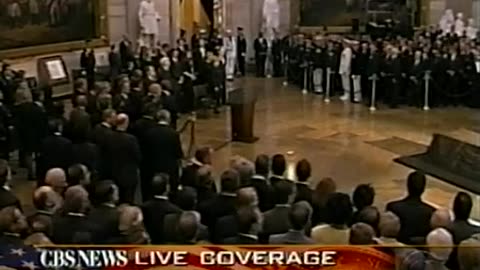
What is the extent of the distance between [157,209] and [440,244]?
2387 millimetres

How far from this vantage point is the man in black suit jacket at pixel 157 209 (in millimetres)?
7508

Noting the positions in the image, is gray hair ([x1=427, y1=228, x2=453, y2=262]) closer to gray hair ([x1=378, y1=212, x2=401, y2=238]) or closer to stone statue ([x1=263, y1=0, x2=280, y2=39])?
gray hair ([x1=378, y1=212, x2=401, y2=238])

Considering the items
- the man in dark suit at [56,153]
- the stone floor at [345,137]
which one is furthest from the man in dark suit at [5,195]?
the stone floor at [345,137]

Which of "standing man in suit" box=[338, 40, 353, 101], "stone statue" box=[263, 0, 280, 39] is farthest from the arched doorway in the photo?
"standing man in suit" box=[338, 40, 353, 101]

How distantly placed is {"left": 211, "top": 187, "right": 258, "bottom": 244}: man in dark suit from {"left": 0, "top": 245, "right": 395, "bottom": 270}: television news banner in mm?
773

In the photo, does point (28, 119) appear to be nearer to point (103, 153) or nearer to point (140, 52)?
point (103, 153)

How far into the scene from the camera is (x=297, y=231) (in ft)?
22.1

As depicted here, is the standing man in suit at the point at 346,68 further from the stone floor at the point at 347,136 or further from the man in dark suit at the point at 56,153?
the man in dark suit at the point at 56,153

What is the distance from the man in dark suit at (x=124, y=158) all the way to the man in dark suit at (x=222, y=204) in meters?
2.32

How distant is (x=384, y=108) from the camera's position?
776 inches

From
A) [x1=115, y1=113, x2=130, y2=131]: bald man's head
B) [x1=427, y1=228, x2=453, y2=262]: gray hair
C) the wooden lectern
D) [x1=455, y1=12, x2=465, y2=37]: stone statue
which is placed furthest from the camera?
[x1=455, y1=12, x2=465, y2=37]: stone statue

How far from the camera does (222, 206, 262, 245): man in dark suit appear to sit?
7039 mm

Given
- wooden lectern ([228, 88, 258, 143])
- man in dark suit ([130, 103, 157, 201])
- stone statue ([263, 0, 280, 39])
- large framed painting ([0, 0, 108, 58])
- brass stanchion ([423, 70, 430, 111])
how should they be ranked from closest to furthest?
man in dark suit ([130, 103, 157, 201]) < wooden lectern ([228, 88, 258, 143]) < brass stanchion ([423, 70, 430, 111]) < large framed painting ([0, 0, 108, 58]) < stone statue ([263, 0, 280, 39])

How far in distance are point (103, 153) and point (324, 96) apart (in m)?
11.5
